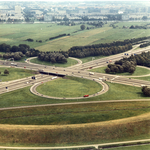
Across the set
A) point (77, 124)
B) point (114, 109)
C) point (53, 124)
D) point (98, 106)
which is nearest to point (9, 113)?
point (53, 124)

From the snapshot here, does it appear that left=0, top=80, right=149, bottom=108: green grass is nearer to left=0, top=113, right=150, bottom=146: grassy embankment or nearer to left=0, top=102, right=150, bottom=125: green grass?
left=0, top=102, right=150, bottom=125: green grass

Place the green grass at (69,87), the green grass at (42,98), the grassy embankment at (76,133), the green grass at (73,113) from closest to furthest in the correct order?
the grassy embankment at (76,133) → the green grass at (73,113) → the green grass at (42,98) → the green grass at (69,87)

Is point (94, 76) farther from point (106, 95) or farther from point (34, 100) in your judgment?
point (34, 100)

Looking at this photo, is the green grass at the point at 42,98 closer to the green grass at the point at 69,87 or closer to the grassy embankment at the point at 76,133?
the green grass at the point at 69,87

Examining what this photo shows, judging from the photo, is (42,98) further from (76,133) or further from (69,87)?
(76,133)

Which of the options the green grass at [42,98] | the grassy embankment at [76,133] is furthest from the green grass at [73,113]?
the green grass at [42,98]

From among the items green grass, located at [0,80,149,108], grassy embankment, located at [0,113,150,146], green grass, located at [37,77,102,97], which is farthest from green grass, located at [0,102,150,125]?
green grass, located at [37,77,102,97]
